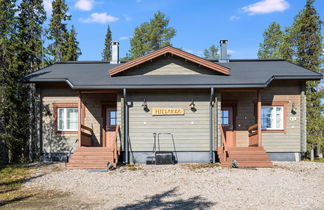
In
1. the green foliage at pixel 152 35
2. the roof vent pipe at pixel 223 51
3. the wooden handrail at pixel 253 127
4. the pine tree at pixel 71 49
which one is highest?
the green foliage at pixel 152 35

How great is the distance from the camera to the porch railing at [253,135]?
35.0 ft

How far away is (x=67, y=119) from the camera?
474 inches

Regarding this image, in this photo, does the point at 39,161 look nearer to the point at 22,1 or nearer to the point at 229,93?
the point at 229,93

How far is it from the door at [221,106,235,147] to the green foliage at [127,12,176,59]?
23204 millimetres

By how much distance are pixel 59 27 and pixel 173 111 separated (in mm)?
19115

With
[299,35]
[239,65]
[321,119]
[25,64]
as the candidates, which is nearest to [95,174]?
[239,65]

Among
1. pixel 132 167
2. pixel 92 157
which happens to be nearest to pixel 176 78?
pixel 132 167

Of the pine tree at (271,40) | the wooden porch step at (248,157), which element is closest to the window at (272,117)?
the wooden porch step at (248,157)

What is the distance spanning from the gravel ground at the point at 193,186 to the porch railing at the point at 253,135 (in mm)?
1704

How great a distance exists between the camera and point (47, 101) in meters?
12.0

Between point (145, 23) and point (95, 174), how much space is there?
2939 cm

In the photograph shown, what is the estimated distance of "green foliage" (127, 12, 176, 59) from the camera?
110 ft

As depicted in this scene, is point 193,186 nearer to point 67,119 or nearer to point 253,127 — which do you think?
point 253,127

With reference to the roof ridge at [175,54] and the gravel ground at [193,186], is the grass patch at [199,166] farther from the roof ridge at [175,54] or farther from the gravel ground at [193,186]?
the roof ridge at [175,54]
